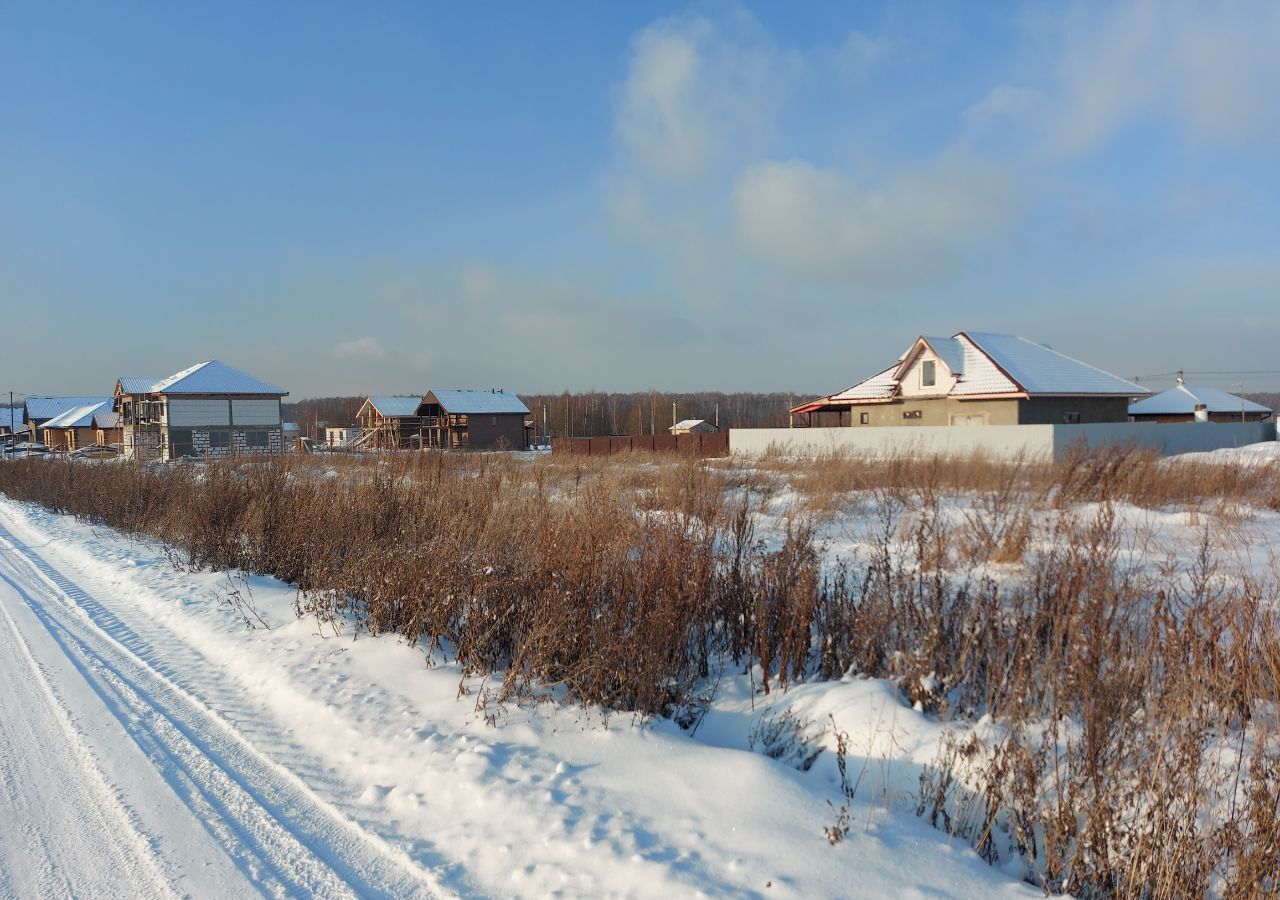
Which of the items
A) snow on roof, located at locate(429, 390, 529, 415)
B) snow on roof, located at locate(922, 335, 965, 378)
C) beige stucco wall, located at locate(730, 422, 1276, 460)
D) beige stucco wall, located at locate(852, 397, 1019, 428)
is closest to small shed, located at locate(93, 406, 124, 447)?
snow on roof, located at locate(429, 390, 529, 415)

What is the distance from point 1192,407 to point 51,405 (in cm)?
10909

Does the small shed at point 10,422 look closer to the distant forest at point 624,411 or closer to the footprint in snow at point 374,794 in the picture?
the distant forest at point 624,411

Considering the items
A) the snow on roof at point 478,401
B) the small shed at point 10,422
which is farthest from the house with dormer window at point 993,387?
the small shed at point 10,422

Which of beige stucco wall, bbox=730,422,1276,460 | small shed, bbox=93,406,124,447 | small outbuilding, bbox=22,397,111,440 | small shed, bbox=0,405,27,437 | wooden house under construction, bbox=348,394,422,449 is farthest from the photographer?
small shed, bbox=0,405,27,437

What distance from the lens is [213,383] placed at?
144ft

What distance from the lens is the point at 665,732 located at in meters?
4.17

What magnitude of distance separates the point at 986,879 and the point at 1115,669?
4.45ft

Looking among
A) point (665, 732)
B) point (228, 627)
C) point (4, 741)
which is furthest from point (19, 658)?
point (665, 732)

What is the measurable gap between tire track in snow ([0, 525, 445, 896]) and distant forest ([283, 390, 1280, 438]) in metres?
71.9

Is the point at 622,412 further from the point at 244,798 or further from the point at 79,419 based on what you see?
the point at 244,798

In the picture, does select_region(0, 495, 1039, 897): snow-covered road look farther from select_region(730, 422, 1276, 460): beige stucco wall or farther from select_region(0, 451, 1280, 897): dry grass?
select_region(730, 422, 1276, 460): beige stucco wall

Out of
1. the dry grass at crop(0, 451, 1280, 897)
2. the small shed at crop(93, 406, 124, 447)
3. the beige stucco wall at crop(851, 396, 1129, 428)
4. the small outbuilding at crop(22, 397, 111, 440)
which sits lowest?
the dry grass at crop(0, 451, 1280, 897)

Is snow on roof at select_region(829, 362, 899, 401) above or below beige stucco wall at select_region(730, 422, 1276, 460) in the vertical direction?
above

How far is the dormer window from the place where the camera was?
106 ft
